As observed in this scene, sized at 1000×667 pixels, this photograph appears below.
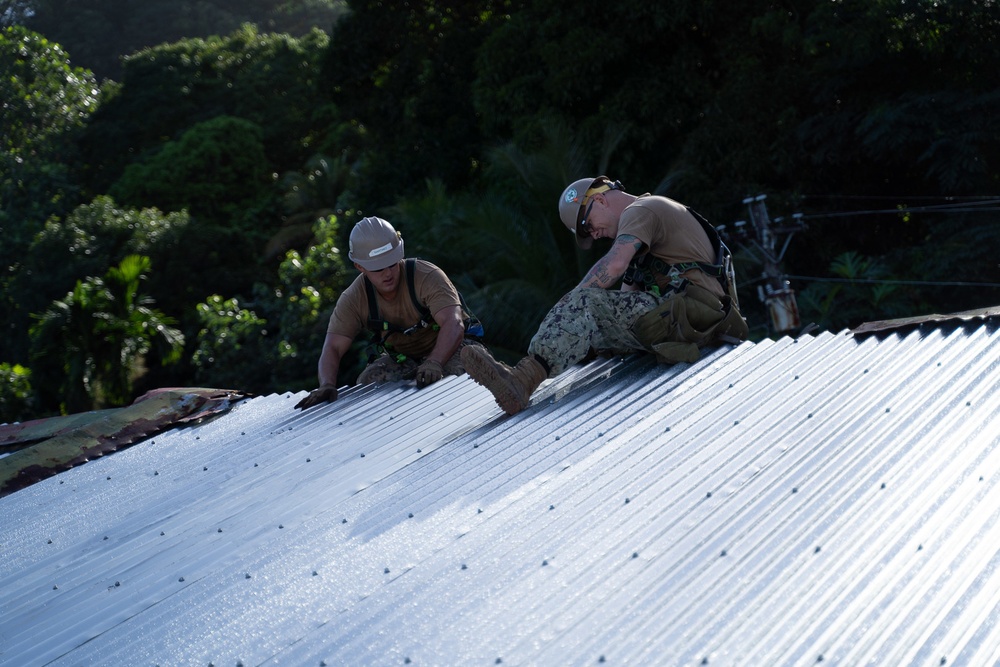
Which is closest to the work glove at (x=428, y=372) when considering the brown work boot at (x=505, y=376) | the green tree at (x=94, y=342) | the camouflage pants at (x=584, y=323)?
the camouflage pants at (x=584, y=323)

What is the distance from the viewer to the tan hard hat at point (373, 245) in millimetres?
6914

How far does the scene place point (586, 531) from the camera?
395 cm

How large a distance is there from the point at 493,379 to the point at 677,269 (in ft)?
4.12

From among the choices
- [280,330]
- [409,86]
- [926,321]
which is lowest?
[280,330]

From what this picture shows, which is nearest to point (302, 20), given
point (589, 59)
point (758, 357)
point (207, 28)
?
point (207, 28)

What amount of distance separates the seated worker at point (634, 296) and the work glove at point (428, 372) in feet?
3.73

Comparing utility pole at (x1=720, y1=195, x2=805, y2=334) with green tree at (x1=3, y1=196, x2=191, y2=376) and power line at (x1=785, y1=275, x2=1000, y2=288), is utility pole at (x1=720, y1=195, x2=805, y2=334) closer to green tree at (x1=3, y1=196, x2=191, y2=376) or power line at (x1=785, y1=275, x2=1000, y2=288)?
power line at (x1=785, y1=275, x2=1000, y2=288)

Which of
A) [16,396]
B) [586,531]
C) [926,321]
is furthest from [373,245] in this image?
[16,396]

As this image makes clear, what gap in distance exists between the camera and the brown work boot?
5.51 m

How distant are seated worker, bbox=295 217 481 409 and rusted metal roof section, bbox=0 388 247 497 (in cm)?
79

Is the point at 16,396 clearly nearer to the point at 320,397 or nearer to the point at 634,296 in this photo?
the point at 320,397

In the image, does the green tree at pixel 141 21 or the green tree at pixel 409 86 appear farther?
the green tree at pixel 141 21

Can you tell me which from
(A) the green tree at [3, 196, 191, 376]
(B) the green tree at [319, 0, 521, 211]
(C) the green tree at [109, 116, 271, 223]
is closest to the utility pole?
(B) the green tree at [319, 0, 521, 211]

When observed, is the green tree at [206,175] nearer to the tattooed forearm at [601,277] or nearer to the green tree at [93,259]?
the green tree at [93,259]
